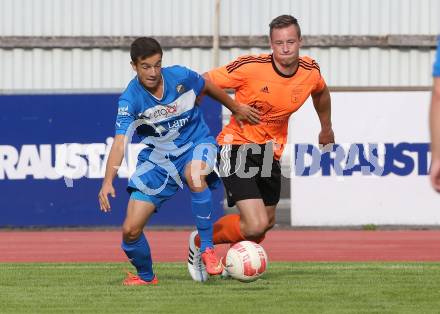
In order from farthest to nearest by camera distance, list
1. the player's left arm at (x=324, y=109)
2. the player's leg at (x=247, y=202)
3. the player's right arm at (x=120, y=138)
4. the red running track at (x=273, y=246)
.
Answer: the red running track at (x=273, y=246) < the player's left arm at (x=324, y=109) < the player's leg at (x=247, y=202) < the player's right arm at (x=120, y=138)

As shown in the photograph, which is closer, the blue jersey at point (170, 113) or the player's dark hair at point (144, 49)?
the player's dark hair at point (144, 49)

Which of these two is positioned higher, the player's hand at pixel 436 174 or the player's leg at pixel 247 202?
the player's hand at pixel 436 174

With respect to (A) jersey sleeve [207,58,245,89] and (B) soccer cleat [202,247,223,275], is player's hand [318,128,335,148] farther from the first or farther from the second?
(B) soccer cleat [202,247,223,275]

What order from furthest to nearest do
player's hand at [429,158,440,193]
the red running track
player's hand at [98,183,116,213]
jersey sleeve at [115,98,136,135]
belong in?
the red running track
jersey sleeve at [115,98,136,135]
player's hand at [98,183,116,213]
player's hand at [429,158,440,193]

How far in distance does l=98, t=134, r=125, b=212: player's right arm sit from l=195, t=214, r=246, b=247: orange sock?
49.2 inches

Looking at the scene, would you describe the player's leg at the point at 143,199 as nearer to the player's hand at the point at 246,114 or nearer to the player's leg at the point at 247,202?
the player's leg at the point at 247,202

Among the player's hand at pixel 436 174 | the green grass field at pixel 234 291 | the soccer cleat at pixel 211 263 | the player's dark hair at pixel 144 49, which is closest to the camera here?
the player's hand at pixel 436 174

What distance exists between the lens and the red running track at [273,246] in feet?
43.8

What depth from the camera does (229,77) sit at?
387 inches

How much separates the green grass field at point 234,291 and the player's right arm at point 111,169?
708mm

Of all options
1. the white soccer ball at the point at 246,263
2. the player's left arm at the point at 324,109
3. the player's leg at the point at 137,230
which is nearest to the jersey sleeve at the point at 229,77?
the player's left arm at the point at 324,109

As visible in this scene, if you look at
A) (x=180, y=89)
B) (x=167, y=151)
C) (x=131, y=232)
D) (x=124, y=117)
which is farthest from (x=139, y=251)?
(x=180, y=89)

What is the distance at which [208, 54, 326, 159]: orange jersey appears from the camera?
32.1ft

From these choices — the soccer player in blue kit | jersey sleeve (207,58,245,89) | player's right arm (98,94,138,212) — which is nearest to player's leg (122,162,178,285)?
the soccer player in blue kit
